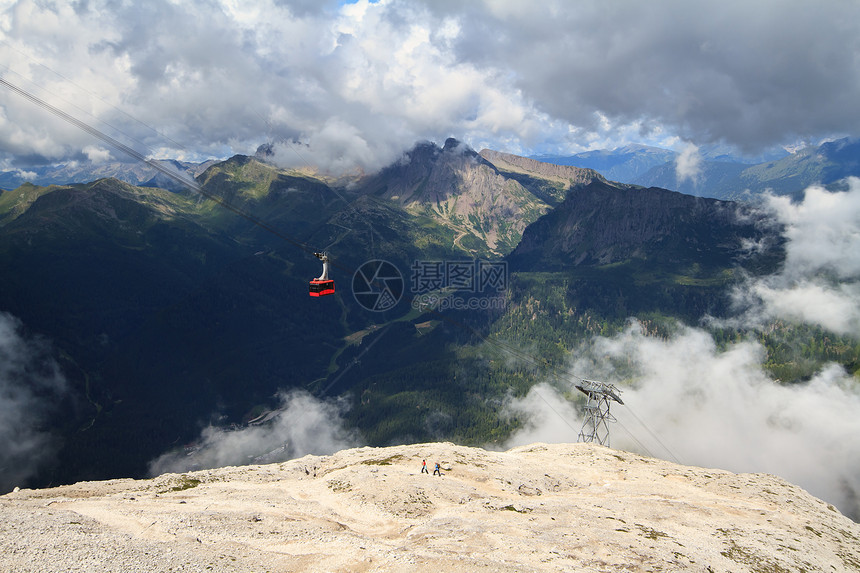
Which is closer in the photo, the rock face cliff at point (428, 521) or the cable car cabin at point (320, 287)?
the rock face cliff at point (428, 521)

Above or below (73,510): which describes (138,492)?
below

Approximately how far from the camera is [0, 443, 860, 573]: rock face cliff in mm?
38281

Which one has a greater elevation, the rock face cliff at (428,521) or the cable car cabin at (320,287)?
the cable car cabin at (320,287)

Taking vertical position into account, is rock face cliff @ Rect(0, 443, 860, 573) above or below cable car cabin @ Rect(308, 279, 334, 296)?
below

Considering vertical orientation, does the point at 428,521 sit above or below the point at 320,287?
below

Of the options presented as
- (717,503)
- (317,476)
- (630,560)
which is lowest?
(317,476)

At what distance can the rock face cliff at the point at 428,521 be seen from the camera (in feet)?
126

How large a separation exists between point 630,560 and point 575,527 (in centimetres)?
807

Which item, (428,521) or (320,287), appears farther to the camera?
(320,287)

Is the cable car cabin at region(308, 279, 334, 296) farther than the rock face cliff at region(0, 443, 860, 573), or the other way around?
the cable car cabin at region(308, 279, 334, 296)

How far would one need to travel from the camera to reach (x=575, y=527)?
164 feet

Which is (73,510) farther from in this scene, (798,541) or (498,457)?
(798,541)

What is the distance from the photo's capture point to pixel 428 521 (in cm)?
5062

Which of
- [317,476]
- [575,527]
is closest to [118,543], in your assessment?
[317,476]
